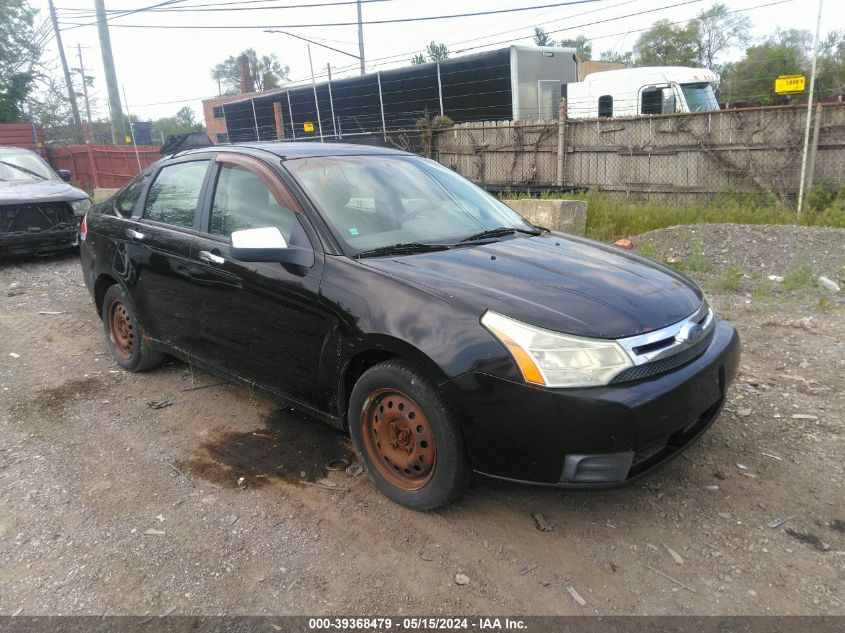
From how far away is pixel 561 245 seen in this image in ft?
11.5

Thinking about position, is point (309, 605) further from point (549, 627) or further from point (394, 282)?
point (394, 282)

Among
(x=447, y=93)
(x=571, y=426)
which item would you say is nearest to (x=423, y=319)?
(x=571, y=426)

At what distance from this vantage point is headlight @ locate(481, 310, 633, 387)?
7.88ft

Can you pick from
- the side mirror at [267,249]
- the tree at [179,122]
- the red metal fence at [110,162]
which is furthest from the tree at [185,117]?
the side mirror at [267,249]

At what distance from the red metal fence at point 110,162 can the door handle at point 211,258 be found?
19.8m

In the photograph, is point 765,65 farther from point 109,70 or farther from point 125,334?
point 125,334

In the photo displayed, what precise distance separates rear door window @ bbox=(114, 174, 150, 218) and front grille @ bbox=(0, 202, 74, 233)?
5143 millimetres

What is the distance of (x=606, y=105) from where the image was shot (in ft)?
48.5

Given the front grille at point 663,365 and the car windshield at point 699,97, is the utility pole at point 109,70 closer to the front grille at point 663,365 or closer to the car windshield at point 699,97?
the car windshield at point 699,97

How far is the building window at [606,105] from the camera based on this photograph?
14.6 m

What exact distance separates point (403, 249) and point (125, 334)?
282 centimetres

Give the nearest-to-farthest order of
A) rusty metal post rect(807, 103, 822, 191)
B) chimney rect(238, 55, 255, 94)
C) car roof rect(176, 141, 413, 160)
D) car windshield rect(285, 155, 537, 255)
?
car windshield rect(285, 155, 537, 255) < car roof rect(176, 141, 413, 160) < rusty metal post rect(807, 103, 822, 191) < chimney rect(238, 55, 255, 94)

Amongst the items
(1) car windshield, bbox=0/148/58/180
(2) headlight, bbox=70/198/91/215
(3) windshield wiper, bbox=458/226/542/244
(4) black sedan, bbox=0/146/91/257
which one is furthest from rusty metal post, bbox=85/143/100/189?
(3) windshield wiper, bbox=458/226/542/244

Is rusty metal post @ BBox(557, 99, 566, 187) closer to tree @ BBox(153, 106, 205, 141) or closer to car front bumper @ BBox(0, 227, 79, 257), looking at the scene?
car front bumper @ BBox(0, 227, 79, 257)
